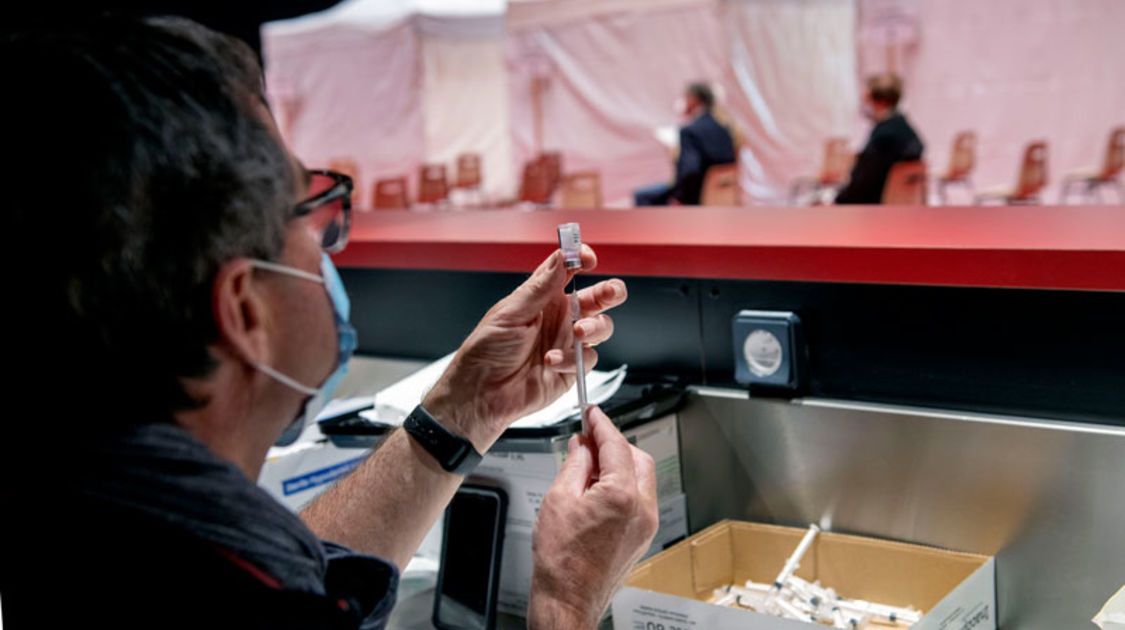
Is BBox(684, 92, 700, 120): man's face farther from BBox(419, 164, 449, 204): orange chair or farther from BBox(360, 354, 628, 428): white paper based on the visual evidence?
BBox(360, 354, 628, 428): white paper

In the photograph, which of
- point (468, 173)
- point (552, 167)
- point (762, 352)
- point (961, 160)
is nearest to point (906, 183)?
point (961, 160)

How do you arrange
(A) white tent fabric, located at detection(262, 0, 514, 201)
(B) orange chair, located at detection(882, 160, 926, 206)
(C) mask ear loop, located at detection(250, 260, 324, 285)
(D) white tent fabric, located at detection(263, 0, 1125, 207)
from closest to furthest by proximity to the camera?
1. (C) mask ear loop, located at detection(250, 260, 324, 285)
2. (B) orange chair, located at detection(882, 160, 926, 206)
3. (D) white tent fabric, located at detection(263, 0, 1125, 207)
4. (A) white tent fabric, located at detection(262, 0, 514, 201)

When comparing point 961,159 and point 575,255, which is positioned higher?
point 575,255

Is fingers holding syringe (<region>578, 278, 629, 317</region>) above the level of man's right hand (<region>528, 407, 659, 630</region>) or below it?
above

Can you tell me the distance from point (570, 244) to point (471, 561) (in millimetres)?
595

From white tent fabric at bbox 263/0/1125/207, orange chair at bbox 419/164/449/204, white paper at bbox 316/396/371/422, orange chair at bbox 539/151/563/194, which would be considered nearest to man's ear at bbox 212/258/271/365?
white paper at bbox 316/396/371/422

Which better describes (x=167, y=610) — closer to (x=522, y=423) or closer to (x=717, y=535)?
(x=522, y=423)

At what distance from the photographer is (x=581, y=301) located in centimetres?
132

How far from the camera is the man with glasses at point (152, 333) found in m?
0.76

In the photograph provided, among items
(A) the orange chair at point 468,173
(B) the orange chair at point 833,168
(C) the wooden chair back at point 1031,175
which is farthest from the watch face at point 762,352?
(A) the orange chair at point 468,173

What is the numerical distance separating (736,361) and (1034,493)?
427mm

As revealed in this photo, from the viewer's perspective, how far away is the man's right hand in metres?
1.06

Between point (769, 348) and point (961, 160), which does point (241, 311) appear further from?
point (961, 160)

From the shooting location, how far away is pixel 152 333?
2.63ft
